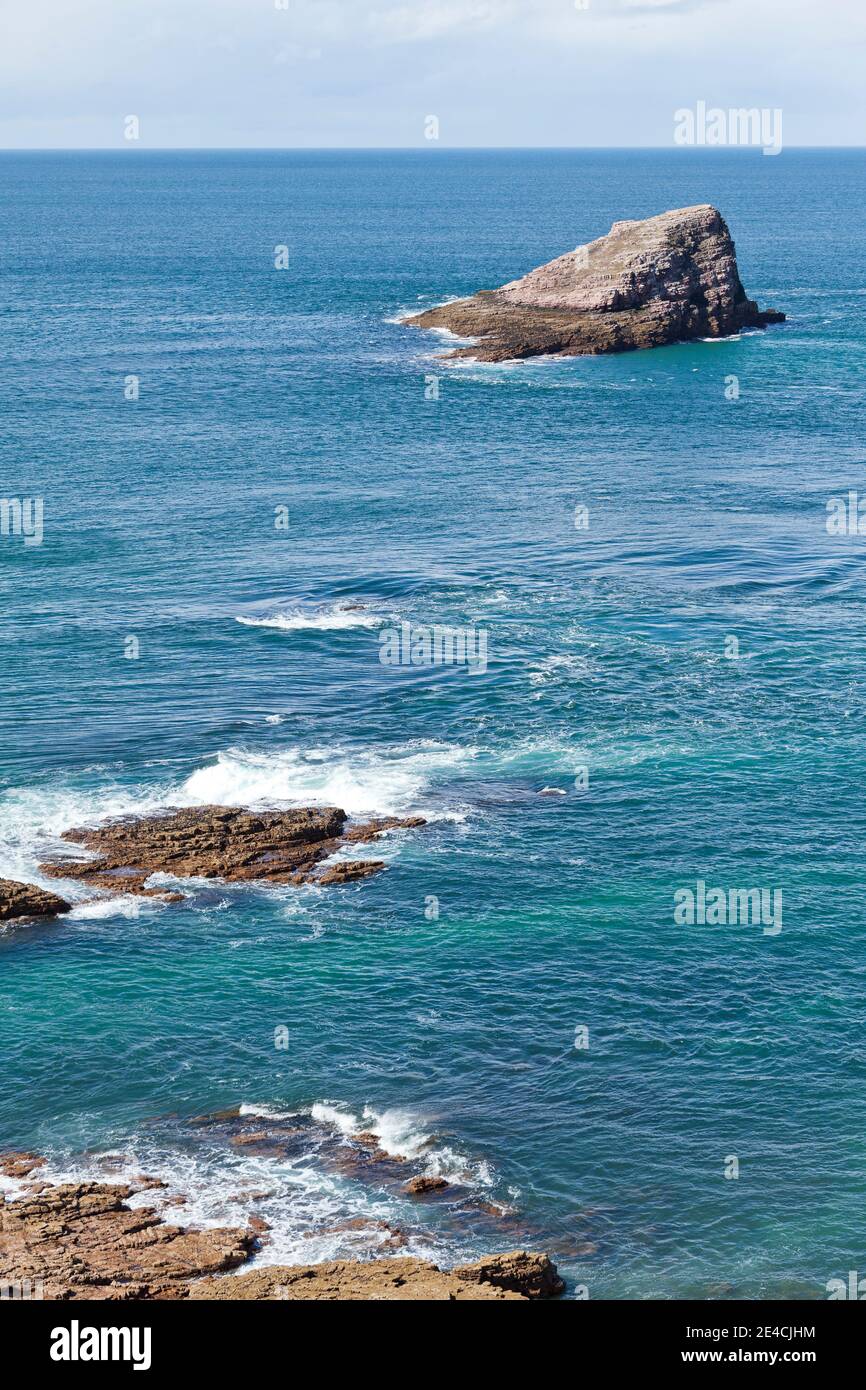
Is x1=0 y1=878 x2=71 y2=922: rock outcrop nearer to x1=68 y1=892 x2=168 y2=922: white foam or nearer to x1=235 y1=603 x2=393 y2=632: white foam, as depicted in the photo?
x1=68 y1=892 x2=168 y2=922: white foam

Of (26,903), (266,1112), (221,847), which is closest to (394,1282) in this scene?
(266,1112)

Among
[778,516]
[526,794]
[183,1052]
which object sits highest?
[778,516]

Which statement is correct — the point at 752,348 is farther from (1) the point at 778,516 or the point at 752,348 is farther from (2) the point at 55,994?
(2) the point at 55,994

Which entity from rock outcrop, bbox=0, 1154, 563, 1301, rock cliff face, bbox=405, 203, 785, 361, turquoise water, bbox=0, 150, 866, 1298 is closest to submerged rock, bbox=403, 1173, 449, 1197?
turquoise water, bbox=0, 150, 866, 1298

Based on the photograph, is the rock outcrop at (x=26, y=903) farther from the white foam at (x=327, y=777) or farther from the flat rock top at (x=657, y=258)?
the flat rock top at (x=657, y=258)

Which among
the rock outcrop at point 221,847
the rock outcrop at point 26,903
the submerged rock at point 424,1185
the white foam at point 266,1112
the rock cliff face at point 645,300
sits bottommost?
the submerged rock at point 424,1185

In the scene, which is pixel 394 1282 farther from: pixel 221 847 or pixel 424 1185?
pixel 221 847

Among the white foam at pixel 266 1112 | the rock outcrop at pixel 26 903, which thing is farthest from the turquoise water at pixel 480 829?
the rock outcrop at pixel 26 903
